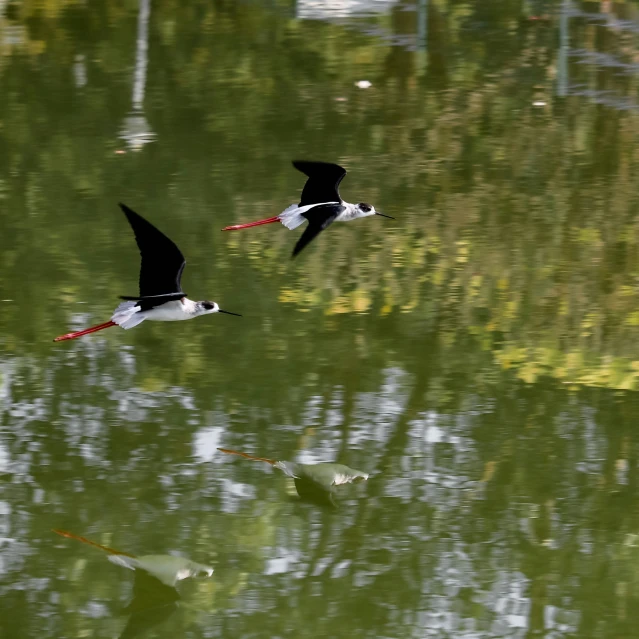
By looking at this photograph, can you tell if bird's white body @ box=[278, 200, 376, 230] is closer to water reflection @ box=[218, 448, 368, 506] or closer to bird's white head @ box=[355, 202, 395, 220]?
bird's white head @ box=[355, 202, 395, 220]

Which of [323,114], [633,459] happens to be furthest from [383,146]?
[633,459]

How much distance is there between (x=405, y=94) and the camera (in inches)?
439

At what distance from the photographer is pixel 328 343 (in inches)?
288

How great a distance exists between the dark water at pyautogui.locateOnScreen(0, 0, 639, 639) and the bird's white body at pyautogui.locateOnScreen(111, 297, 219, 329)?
38cm

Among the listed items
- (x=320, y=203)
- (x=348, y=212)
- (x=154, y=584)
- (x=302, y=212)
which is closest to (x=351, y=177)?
(x=348, y=212)

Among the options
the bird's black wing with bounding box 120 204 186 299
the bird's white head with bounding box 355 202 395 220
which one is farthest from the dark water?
the bird's black wing with bounding box 120 204 186 299

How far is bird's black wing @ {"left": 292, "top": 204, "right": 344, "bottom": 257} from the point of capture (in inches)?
277

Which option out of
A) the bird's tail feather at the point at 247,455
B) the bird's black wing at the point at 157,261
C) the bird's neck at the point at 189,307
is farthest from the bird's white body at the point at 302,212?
the bird's tail feather at the point at 247,455

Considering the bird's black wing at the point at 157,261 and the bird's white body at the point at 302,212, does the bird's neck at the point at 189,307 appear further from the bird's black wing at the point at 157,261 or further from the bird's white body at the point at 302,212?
the bird's white body at the point at 302,212

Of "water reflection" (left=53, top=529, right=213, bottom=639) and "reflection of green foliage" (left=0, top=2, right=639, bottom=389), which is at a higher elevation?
"reflection of green foliage" (left=0, top=2, right=639, bottom=389)

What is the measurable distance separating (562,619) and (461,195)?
14.3ft

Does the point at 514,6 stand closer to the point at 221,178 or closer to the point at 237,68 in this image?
the point at 237,68

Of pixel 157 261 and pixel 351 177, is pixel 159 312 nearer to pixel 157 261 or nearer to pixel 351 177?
pixel 157 261

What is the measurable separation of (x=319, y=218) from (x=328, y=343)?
69cm
